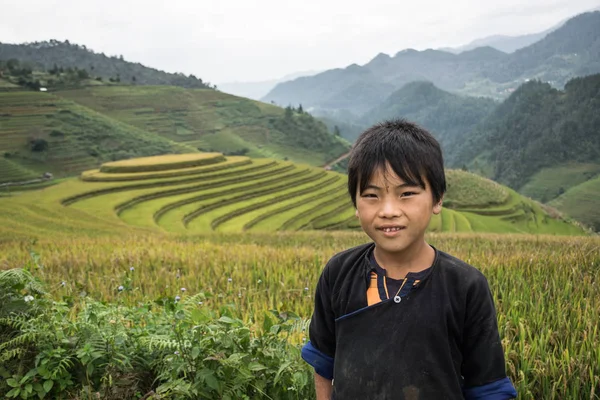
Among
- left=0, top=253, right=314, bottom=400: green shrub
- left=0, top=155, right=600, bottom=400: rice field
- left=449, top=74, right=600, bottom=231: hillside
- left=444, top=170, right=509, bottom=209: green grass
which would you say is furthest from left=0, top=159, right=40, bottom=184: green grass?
left=449, top=74, right=600, bottom=231: hillside

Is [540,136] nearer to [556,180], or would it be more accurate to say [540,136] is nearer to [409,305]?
[556,180]

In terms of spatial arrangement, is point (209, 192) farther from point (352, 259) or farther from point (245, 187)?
point (352, 259)

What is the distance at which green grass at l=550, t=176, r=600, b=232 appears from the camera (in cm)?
7419

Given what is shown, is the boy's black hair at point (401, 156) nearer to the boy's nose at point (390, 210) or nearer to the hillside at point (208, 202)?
the boy's nose at point (390, 210)

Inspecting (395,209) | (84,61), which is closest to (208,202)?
(395,209)

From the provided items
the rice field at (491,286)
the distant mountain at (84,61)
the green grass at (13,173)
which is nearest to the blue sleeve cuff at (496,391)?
the rice field at (491,286)

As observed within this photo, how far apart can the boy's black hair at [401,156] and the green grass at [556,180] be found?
105 metres

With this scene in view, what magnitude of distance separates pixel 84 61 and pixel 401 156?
639ft

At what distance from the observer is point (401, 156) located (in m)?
1.57

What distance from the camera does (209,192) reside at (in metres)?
33.5

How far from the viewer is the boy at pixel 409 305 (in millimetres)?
1512

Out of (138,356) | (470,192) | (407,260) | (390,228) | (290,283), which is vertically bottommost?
(470,192)

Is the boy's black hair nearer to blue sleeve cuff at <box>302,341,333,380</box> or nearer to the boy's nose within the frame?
the boy's nose

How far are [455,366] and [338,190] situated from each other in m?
39.7
